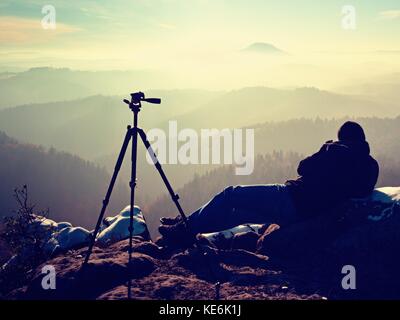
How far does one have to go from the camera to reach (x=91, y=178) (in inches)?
5940

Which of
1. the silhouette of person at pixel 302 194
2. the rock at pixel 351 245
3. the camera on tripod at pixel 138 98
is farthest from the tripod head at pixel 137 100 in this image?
the rock at pixel 351 245

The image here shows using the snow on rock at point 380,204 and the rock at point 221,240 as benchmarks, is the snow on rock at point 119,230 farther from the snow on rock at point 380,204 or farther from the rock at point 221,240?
the snow on rock at point 380,204

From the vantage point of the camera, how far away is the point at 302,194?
7.30 meters

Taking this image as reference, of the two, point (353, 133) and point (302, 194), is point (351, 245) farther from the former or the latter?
point (353, 133)

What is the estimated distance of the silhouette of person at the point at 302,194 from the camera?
712cm

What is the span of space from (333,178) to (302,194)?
57 cm

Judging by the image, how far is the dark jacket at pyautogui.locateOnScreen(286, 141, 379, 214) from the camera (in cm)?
723

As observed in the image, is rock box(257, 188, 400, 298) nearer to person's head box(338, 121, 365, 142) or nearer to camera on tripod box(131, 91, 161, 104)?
person's head box(338, 121, 365, 142)

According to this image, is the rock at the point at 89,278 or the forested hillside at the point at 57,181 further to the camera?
the forested hillside at the point at 57,181

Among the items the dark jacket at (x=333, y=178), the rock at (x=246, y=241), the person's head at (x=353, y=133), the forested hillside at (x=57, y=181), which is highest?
the person's head at (x=353, y=133)

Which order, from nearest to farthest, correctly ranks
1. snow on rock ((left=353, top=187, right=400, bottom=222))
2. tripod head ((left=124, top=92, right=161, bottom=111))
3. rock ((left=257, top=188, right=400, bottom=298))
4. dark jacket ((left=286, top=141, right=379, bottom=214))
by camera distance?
tripod head ((left=124, top=92, right=161, bottom=111))
rock ((left=257, top=188, right=400, bottom=298))
snow on rock ((left=353, top=187, right=400, bottom=222))
dark jacket ((left=286, top=141, right=379, bottom=214))

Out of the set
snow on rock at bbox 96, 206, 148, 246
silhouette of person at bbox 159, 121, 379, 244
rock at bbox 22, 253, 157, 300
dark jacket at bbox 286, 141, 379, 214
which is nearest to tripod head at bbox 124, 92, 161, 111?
silhouette of person at bbox 159, 121, 379, 244
